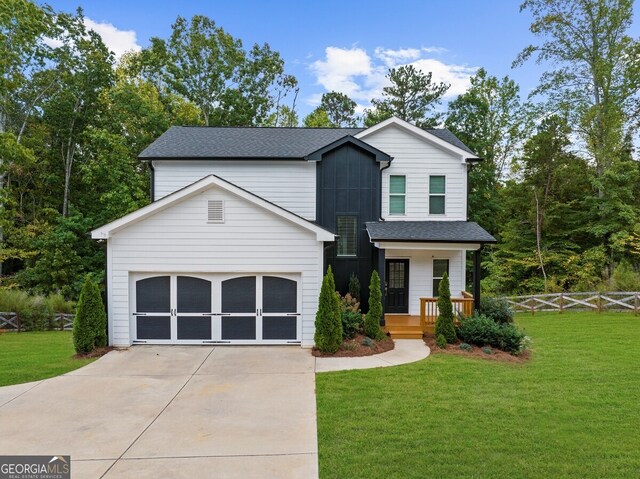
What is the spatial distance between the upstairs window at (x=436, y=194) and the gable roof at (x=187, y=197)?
539 cm

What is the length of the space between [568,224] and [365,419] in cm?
2119

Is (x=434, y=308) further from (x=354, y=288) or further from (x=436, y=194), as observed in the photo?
(x=436, y=194)

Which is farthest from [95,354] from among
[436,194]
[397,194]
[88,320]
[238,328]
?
[436,194]

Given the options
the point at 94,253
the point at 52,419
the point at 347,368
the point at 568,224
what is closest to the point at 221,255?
the point at 347,368

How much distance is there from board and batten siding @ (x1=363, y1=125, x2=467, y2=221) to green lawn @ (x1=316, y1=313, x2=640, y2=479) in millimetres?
5935

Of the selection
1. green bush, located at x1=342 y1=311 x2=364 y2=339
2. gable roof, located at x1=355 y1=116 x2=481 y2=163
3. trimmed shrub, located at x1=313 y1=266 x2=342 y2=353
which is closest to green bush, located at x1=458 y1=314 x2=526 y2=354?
green bush, located at x1=342 y1=311 x2=364 y2=339

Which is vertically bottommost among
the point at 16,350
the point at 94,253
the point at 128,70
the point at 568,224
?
the point at 16,350

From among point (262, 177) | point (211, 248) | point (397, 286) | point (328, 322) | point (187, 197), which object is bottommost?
point (328, 322)

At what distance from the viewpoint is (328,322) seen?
33.2 ft

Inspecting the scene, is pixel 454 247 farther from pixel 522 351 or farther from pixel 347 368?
pixel 347 368

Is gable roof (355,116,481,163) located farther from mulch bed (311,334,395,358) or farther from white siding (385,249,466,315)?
mulch bed (311,334,395,358)

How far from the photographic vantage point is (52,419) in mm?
6324

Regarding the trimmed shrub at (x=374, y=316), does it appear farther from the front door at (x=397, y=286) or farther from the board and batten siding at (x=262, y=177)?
the board and batten siding at (x=262, y=177)

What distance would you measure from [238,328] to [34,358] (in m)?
5.31
